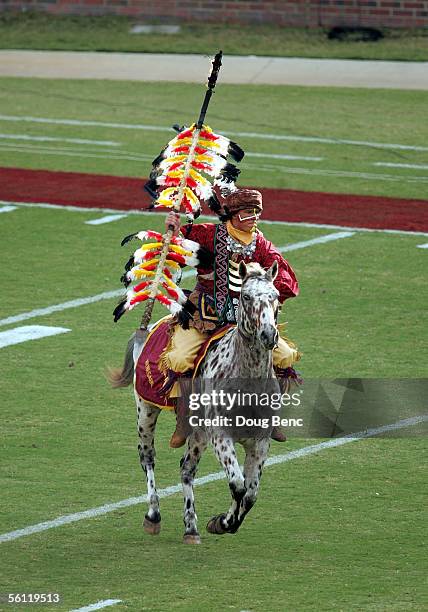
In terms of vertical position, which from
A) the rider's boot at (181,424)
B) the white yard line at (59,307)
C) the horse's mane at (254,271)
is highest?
the horse's mane at (254,271)

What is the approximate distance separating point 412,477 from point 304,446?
117 cm

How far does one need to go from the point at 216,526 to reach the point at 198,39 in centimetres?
2547

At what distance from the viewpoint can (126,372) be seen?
451 inches

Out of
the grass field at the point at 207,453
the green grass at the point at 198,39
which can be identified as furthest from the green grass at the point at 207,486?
the green grass at the point at 198,39

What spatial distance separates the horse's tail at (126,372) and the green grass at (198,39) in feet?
73.6

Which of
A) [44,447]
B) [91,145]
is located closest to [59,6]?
[91,145]

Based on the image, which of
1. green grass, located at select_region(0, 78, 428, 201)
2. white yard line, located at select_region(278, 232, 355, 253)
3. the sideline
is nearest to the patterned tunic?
white yard line, located at select_region(278, 232, 355, 253)

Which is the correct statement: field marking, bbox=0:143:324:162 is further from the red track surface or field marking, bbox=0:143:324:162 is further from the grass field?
the red track surface

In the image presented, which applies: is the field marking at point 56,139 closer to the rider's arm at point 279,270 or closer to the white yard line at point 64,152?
the white yard line at point 64,152

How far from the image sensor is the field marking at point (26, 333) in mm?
15430

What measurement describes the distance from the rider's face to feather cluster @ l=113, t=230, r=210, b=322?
0.96ft

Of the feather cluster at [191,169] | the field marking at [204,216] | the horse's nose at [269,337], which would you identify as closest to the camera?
the horse's nose at [269,337]

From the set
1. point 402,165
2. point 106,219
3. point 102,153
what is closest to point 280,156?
point 402,165

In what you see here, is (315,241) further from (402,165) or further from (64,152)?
(64,152)
